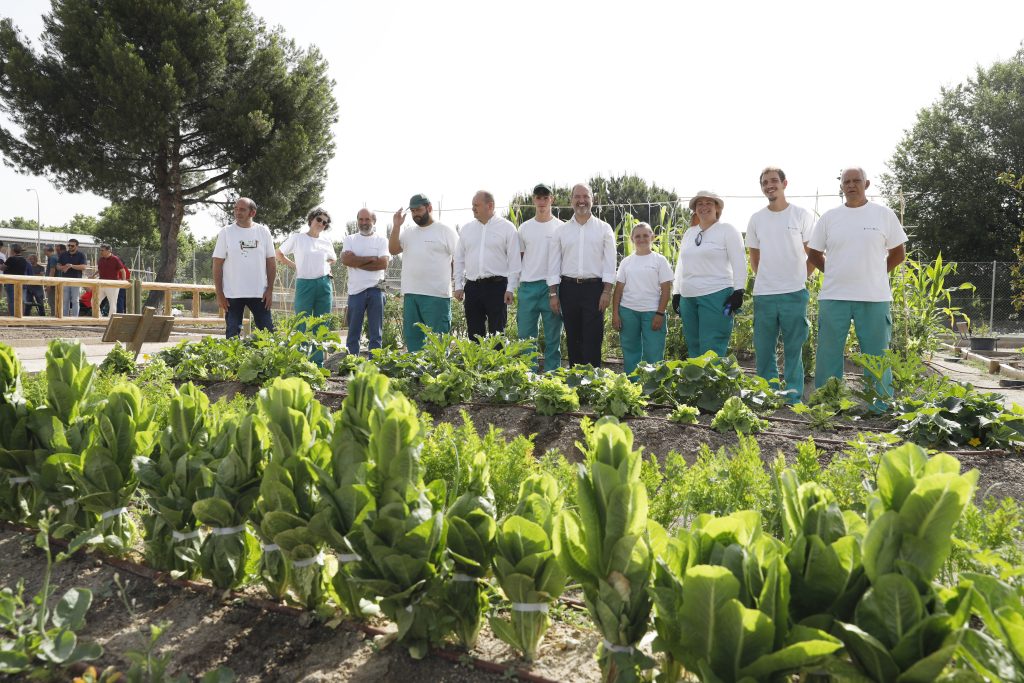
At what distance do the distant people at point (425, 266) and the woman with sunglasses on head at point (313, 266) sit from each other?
1.23m

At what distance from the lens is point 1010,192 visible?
102 feet

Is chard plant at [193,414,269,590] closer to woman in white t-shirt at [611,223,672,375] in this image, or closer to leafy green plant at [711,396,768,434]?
leafy green plant at [711,396,768,434]

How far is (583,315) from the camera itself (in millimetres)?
6863

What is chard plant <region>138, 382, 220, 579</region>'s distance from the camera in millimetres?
2160

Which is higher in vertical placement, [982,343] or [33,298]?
[33,298]

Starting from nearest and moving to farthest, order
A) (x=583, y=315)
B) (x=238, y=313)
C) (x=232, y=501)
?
(x=232, y=501), (x=583, y=315), (x=238, y=313)

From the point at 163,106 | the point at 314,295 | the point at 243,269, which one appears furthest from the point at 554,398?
the point at 163,106

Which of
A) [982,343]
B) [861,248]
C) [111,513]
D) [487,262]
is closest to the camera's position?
[111,513]

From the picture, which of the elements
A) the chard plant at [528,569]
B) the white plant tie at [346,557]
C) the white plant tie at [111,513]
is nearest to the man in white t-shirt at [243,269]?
the white plant tie at [111,513]

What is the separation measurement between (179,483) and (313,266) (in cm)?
639

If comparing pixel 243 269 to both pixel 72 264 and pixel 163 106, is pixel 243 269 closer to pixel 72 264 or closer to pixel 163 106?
pixel 72 264

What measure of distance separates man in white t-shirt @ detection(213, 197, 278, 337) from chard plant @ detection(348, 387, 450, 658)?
6.38 metres

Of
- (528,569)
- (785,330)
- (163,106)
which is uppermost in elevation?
(163,106)

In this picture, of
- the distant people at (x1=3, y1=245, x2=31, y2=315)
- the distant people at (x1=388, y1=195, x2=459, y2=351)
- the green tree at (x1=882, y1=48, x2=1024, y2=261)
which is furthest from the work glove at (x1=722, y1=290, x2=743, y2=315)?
the green tree at (x1=882, y1=48, x2=1024, y2=261)
